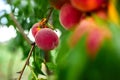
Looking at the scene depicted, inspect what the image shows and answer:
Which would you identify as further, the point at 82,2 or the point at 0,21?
the point at 0,21

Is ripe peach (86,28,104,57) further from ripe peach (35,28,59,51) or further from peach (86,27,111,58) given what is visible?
ripe peach (35,28,59,51)

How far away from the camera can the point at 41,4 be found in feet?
1.58

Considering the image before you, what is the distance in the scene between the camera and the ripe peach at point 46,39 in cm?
97

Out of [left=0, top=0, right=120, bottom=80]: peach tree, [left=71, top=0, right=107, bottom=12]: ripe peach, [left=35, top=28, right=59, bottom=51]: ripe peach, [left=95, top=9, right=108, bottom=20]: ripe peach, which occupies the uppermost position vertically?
[left=71, top=0, right=107, bottom=12]: ripe peach

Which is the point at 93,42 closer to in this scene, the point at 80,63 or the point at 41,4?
the point at 80,63

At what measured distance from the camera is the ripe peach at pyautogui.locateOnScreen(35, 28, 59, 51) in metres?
0.97

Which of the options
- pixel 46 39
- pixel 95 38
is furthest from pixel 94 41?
pixel 46 39

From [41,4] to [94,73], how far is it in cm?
20

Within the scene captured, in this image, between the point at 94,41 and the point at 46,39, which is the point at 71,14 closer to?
the point at 94,41

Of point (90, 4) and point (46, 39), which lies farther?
point (46, 39)

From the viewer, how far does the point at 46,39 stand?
3.26 feet

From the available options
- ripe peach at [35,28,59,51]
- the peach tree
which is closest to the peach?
the peach tree

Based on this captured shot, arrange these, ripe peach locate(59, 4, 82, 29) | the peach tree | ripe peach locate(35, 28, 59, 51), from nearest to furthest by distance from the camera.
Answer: the peach tree < ripe peach locate(59, 4, 82, 29) < ripe peach locate(35, 28, 59, 51)

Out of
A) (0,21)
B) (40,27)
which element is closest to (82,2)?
(40,27)
